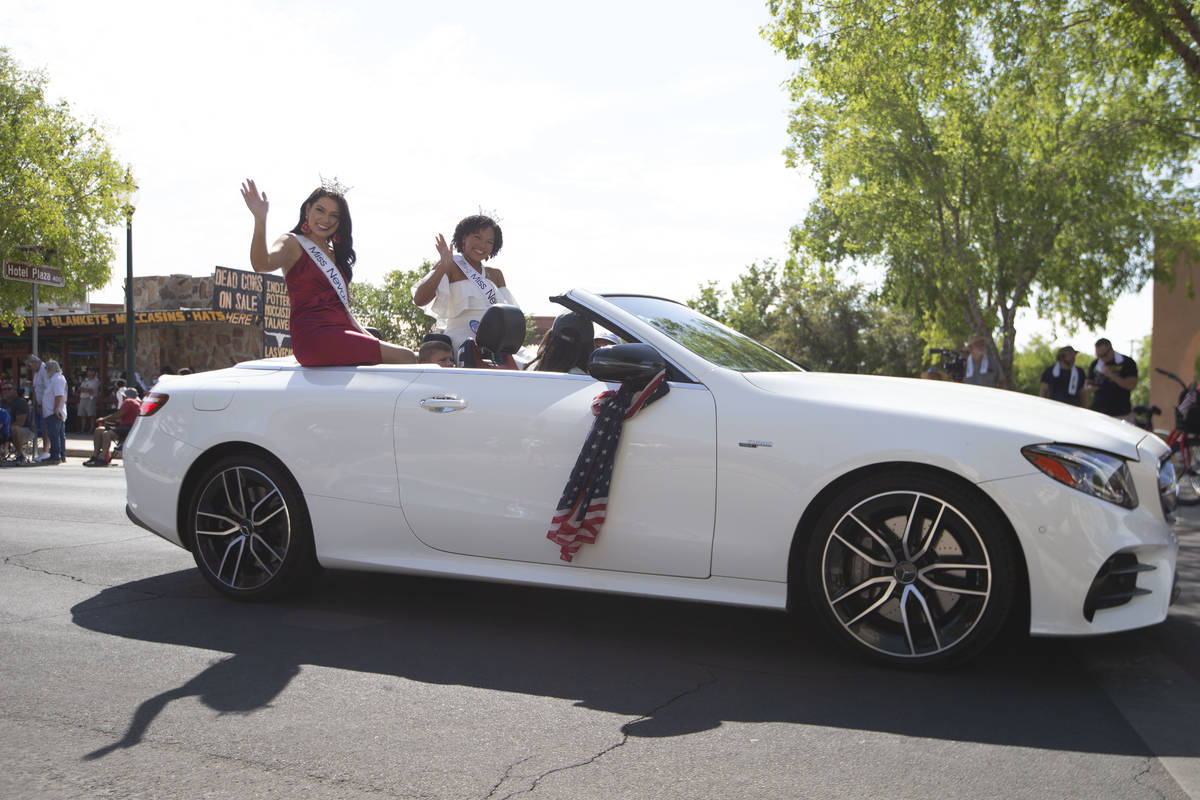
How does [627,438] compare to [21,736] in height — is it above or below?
above

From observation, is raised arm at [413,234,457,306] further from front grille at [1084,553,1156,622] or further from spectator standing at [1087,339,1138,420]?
spectator standing at [1087,339,1138,420]

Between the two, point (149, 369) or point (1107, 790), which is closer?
point (1107, 790)

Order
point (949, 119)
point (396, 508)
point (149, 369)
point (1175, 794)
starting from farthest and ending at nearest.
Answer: point (149, 369), point (949, 119), point (396, 508), point (1175, 794)

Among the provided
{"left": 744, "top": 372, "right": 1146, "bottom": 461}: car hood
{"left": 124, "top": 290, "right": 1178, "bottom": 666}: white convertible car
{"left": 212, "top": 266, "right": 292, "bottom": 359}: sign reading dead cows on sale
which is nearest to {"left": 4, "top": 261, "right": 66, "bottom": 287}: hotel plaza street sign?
{"left": 212, "top": 266, "right": 292, "bottom": 359}: sign reading dead cows on sale

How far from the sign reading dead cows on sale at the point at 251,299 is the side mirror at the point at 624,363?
78.1 ft

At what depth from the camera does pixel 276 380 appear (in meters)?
4.97

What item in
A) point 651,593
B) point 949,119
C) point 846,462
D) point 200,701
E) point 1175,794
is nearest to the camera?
point 1175,794

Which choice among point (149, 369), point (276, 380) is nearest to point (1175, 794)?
point (276, 380)

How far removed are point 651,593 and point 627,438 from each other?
62 centimetres

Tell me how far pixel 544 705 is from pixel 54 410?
17378 mm

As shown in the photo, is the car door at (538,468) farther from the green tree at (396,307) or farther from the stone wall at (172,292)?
the green tree at (396,307)

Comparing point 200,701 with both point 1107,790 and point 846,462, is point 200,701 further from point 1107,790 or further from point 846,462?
point 1107,790

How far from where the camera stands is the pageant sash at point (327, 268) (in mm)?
5379

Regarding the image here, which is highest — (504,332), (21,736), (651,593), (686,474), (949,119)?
(949,119)
